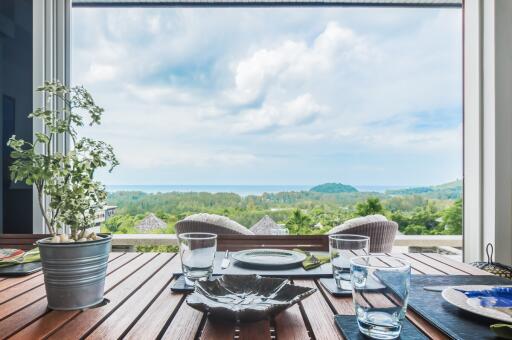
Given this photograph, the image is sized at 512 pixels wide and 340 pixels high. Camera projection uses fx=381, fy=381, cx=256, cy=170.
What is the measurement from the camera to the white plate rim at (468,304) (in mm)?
683

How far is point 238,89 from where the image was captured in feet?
26.7

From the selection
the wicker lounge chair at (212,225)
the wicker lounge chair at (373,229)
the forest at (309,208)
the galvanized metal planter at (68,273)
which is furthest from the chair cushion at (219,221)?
the galvanized metal planter at (68,273)

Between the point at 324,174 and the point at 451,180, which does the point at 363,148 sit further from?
the point at 451,180

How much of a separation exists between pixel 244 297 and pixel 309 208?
12.4 ft

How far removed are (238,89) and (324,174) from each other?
10.4 ft

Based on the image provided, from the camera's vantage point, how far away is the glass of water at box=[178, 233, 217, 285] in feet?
2.88

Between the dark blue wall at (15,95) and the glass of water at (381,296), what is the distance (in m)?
2.63

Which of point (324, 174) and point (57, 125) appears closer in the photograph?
point (57, 125)

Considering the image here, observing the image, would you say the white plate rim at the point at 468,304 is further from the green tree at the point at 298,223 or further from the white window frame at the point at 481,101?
the green tree at the point at 298,223

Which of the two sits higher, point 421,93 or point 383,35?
point 383,35

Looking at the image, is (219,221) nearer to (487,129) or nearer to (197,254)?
(197,254)

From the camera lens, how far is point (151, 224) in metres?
3.95

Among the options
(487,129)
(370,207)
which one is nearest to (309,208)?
(370,207)

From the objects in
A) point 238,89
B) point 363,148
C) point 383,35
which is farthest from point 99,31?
point 363,148
